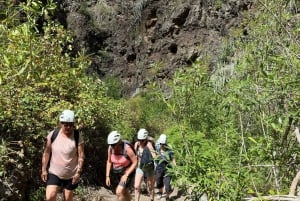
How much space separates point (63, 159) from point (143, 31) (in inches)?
882

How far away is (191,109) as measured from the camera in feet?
30.4

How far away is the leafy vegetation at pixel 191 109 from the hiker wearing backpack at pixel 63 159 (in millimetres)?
855

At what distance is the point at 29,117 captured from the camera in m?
8.45

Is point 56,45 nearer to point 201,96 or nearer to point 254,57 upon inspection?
point 201,96

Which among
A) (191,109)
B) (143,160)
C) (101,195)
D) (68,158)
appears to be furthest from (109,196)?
(68,158)

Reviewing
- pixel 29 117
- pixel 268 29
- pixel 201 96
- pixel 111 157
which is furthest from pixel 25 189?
pixel 201 96

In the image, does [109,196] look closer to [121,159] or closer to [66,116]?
[121,159]

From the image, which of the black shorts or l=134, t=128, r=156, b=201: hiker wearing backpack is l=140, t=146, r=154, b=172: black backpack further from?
the black shorts

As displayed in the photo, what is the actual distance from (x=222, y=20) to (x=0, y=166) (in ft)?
69.2

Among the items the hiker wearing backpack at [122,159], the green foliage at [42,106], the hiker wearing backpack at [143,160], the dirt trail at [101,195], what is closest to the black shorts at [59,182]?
the hiker wearing backpack at [122,159]

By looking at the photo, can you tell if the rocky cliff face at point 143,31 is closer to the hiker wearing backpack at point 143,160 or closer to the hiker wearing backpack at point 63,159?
the hiker wearing backpack at point 143,160

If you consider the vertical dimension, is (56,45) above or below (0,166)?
above

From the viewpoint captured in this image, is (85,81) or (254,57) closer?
(254,57)

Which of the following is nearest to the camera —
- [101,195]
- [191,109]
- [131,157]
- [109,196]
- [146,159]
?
[131,157]
